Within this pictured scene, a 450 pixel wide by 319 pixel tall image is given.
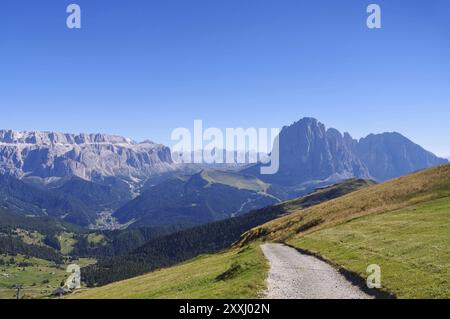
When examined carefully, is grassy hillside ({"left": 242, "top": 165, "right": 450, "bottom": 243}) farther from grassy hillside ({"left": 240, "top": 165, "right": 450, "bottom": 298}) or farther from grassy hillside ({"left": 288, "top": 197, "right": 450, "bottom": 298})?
grassy hillside ({"left": 288, "top": 197, "right": 450, "bottom": 298})

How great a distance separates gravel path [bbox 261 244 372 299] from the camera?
1321 inches

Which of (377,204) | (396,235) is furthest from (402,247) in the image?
(377,204)

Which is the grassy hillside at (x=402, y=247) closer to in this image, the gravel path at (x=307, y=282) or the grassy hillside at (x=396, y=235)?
the grassy hillside at (x=396, y=235)

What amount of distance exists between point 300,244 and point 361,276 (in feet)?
107

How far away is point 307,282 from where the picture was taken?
3925cm

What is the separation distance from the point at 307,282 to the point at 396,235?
19.7 m

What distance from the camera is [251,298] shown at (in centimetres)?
3170

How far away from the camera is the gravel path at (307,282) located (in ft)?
110

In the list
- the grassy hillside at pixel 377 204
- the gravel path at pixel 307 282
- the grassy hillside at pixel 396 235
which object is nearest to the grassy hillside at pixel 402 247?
the grassy hillside at pixel 396 235

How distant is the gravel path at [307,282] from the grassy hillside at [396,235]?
2.16 meters

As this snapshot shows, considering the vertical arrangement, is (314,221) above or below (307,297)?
below

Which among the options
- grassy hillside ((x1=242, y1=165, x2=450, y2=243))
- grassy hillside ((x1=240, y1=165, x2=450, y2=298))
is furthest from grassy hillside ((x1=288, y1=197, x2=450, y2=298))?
grassy hillside ((x1=242, y1=165, x2=450, y2=243))
